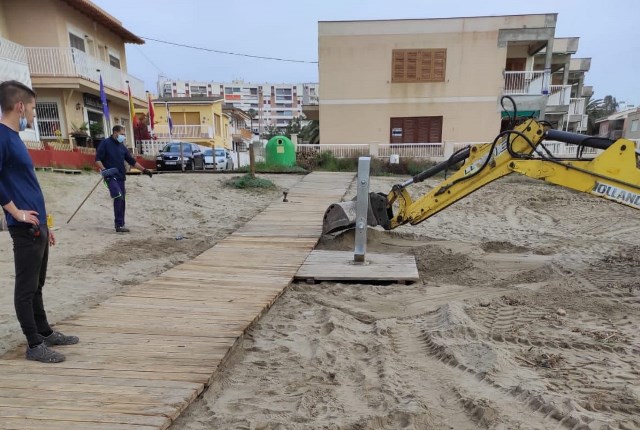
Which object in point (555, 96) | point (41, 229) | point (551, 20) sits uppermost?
point (551, 20)

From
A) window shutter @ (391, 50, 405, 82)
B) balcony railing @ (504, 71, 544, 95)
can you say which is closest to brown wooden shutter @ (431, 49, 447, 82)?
window shutter @ (391, 50, 405, 82)

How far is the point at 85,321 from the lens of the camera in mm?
3490

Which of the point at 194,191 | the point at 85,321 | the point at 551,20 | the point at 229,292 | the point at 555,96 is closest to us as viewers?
the point at 85,321

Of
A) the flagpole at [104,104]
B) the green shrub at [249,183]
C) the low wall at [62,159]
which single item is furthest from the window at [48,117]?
the green shrub at [249,183]

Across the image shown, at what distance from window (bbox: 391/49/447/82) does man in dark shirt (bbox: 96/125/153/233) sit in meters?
17.1

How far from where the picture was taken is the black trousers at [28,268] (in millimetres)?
2670

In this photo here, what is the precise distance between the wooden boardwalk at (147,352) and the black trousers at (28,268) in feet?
0.96

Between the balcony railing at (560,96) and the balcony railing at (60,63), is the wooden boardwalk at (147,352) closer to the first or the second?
the balcony railing at (60,63)

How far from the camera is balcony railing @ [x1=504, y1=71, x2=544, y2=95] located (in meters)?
20.8

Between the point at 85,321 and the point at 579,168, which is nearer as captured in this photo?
the point at 85,321

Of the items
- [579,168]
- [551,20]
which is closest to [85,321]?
[579,168]

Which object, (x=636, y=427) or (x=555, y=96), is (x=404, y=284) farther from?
(x=555, y=96)

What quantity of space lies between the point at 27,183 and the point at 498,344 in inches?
142

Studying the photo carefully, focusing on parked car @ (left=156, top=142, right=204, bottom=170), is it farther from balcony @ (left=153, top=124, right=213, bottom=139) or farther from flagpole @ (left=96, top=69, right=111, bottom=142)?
balcony @ (left=153, top=124, right=213, bottom=139)
